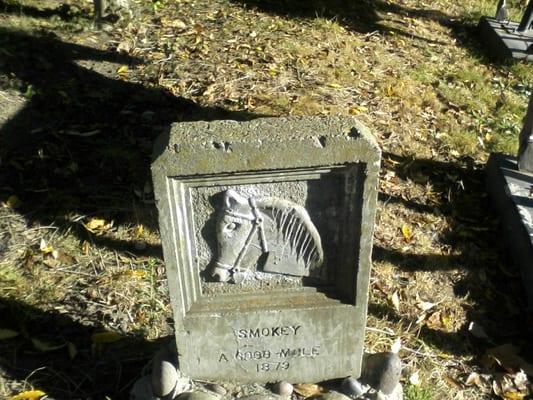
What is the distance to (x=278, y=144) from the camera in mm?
2301

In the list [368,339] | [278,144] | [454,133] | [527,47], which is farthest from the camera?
[527,47]

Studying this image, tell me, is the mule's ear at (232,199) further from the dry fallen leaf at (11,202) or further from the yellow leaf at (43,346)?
→ the dry fallen leaf at (11,202)

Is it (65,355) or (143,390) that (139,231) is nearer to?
(65,355)

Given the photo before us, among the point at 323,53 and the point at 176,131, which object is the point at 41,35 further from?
the point at 176,131

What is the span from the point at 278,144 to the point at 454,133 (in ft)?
12.4

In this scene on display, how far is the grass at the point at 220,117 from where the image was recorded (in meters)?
3.61

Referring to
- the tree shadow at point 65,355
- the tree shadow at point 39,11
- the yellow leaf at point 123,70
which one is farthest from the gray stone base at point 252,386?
the tree shadow at point 39,11

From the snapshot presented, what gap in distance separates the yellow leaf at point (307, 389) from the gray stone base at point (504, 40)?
5531 millimetres

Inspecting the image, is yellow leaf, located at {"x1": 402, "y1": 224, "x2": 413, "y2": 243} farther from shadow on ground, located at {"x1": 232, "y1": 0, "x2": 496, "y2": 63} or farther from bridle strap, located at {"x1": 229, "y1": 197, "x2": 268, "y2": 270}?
shadow on ground, located at {"x1": 232, "y1": 0, "x2": 496, "y2": 63}

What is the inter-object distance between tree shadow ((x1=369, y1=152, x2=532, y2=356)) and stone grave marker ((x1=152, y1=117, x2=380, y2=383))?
1.00 m

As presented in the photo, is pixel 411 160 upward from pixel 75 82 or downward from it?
downward

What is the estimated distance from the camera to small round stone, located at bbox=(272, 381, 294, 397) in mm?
3072

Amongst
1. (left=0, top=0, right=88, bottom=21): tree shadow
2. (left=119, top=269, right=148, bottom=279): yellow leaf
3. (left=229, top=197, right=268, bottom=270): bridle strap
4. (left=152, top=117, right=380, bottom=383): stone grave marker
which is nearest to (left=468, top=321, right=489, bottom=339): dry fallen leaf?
(left=152, top=117, right=380, bottom=383): stone grave marker

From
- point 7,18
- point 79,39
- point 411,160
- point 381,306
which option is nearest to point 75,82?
point 79,39
